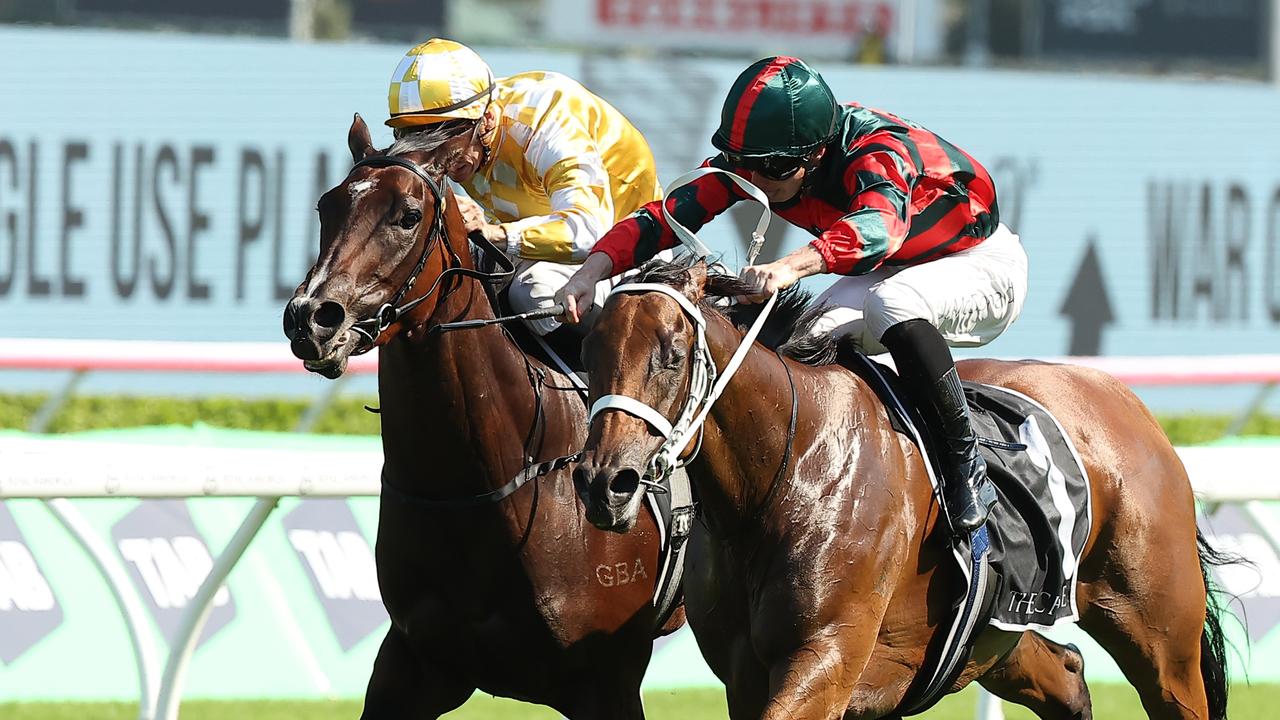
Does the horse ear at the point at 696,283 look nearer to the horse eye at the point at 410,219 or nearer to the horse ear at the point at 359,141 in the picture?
the horse eye at the point at 410,219

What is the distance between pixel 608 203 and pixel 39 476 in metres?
1.35

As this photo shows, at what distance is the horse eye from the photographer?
3.25 metres

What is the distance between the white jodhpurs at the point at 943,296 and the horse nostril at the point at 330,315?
0.90 meters

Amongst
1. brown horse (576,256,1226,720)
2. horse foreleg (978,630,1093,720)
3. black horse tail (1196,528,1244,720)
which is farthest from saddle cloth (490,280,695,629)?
black horse tail (1196,528,1244,720)

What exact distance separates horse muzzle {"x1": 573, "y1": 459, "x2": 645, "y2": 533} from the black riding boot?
0.84 metres

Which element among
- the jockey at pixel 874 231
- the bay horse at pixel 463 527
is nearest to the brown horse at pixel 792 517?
the jockey at pixel 874 231

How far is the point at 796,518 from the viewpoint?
304 cm

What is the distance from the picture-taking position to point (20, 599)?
15.5ft

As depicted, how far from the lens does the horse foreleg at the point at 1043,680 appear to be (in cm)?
390

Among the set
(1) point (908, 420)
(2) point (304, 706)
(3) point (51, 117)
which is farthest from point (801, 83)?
(3) point (51, 117)

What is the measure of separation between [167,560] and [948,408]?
2.51 m

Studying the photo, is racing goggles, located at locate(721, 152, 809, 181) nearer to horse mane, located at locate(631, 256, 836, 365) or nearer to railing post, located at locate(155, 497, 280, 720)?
horse mane, located at locate(631, 256, 836, 365)

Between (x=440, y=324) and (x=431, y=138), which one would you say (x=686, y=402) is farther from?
(x=431, y=138)

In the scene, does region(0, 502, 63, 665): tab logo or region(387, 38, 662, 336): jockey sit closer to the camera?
region(387, 38, 662, 336): jockey
